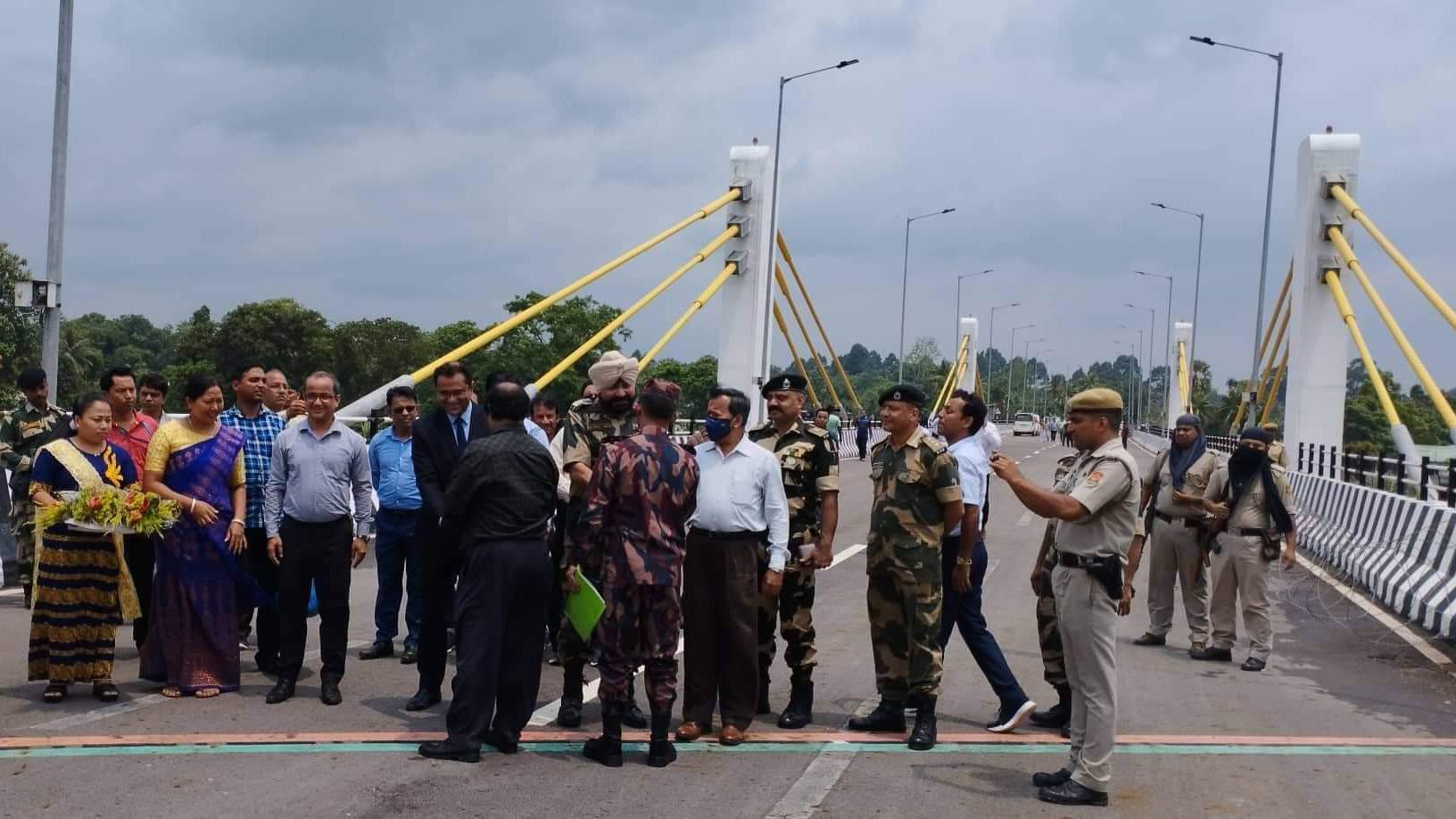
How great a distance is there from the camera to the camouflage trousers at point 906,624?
6332 mm

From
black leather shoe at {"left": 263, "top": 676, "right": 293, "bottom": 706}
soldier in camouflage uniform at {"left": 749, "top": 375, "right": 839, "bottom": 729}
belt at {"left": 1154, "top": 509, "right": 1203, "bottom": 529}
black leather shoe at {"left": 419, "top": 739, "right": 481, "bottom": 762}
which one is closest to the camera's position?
black leather shoe at {"left": 419, "top": 739, "right": 481, "bottom": 762}

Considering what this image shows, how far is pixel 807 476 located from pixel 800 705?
1.16 metres

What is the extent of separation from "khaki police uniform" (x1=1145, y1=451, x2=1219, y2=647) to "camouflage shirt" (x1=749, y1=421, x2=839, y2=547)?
384cm

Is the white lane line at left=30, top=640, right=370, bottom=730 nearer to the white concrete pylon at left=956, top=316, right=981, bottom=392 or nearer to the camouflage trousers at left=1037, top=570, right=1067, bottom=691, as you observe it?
the camouflage trousers at left=1037, top=570, right=1067, bottom=691

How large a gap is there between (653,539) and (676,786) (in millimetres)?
1078

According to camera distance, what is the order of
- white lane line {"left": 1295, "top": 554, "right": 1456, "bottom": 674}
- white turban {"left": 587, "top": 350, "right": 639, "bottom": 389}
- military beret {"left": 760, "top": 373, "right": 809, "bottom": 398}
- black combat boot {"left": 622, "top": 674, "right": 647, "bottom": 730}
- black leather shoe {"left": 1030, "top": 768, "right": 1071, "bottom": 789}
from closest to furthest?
black leather shoe {"left": 1030, "top": 768, "right": 1071, "bottom": 789} → white turban {"left": 587, "top": 350, "right": 639, "bottom": 389} → black combat boot {"left": 622, "top": 674, "right": 647, "bottom": 730} → military beret {"left": 760, "top": 373, "right": 809, "bottom": 398} → white lane line {"left": 1295, "top": 554, "right": 1456, "bottom": 674}

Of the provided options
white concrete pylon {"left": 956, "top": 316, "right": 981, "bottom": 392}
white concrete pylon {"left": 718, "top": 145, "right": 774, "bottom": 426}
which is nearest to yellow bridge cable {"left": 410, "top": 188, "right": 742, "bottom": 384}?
white concrete pylon {"left": 718, "top": 145, "right": 774, "bottom": 426}

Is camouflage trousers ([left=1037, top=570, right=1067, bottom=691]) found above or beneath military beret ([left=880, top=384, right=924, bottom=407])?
beneath

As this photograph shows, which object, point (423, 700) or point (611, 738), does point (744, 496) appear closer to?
point (611, 738)

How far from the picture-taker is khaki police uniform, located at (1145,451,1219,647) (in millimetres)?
9469

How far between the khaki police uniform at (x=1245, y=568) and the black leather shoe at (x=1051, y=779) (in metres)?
3.97

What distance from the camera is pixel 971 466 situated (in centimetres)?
684

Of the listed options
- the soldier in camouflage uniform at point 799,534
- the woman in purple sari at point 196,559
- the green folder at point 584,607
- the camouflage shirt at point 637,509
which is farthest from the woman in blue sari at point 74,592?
the soldier in camouflage uniform at point 799,534

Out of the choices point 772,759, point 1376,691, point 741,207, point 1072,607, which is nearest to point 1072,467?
point 1072,607
